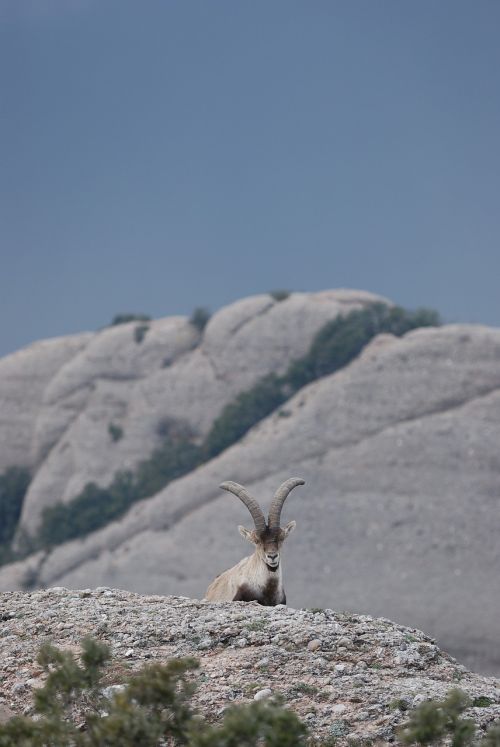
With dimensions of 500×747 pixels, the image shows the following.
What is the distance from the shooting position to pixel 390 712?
47.5 feet

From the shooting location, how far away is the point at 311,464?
79.4 metres

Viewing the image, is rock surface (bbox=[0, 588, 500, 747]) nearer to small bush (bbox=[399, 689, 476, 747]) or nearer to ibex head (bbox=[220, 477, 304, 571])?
ibex head (bbox=[220, 477, 304, 571])

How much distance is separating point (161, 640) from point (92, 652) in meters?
3.31

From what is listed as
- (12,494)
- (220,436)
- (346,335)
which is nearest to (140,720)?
(346,335)

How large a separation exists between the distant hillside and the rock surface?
51.5m

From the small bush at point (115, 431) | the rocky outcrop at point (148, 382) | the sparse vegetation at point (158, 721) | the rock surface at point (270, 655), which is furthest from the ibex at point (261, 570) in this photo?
the small bush at point (115, 431)

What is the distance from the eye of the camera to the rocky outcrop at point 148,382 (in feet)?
310

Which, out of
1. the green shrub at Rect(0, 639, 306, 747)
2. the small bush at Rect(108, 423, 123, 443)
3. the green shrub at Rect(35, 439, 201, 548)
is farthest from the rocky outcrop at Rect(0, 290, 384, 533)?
the green shrub at Rect(0, 639, 306, 747)

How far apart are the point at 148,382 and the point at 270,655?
263 feet

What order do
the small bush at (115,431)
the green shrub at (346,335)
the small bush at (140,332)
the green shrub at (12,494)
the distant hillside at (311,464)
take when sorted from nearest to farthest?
the distant hillside at (311,464) < the green shrub at (346,335) < the small bush at (115,431) < the small bush at (140,332) < the green shrub at (12,494)

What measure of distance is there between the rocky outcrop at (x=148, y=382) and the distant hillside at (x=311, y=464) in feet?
0.40

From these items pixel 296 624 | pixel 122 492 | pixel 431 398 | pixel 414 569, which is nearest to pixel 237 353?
pixel 122 492

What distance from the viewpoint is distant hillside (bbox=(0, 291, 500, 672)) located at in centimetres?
7462

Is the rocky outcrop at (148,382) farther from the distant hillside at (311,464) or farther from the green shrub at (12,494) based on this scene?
the green shrub at (12,494)
